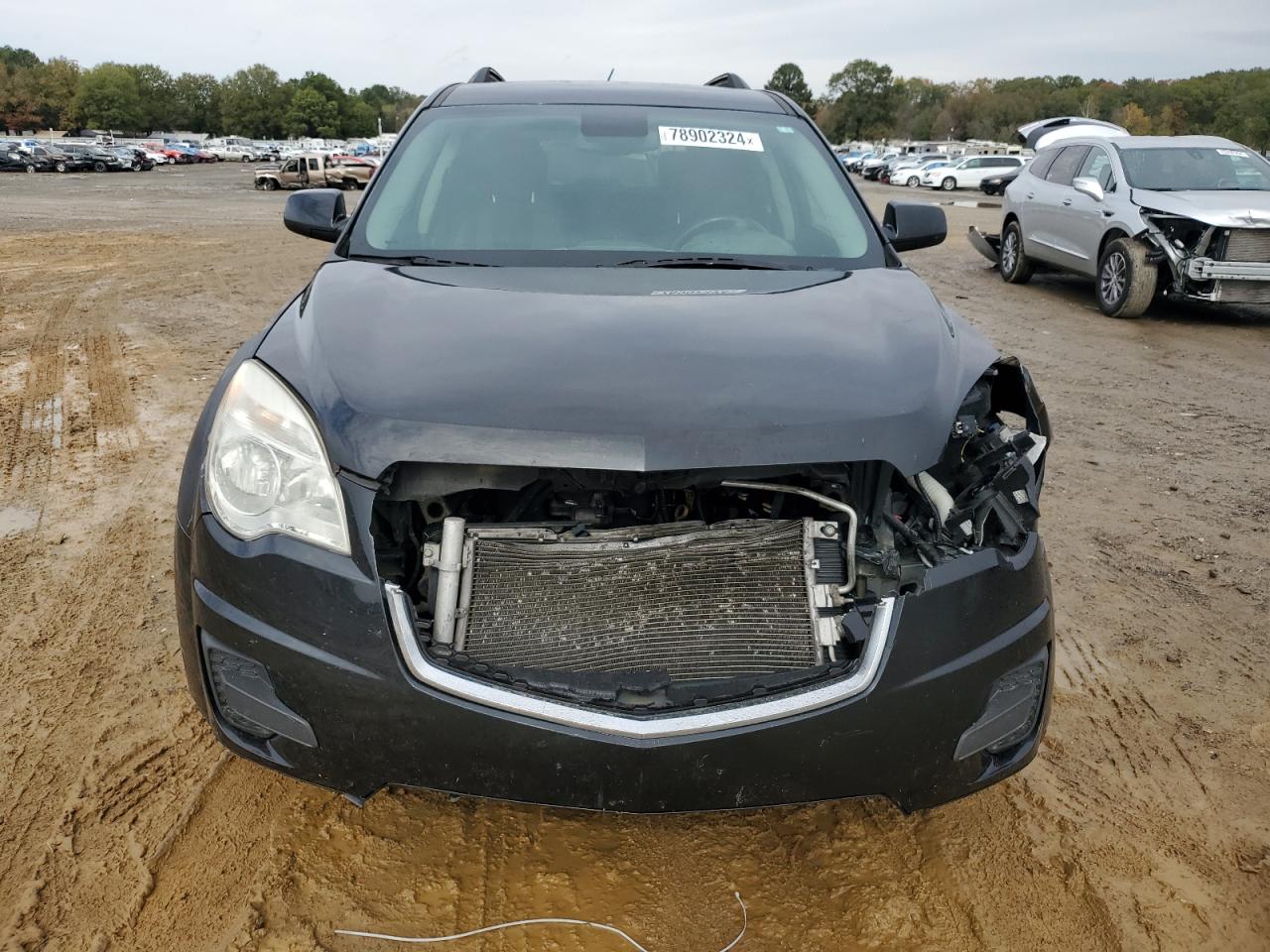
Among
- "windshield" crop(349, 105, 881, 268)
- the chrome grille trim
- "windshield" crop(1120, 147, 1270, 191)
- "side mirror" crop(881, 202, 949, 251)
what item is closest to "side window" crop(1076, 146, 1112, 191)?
"windshield" crop(1120, 147, 1270, 191)

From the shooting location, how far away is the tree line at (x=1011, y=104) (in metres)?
84.4

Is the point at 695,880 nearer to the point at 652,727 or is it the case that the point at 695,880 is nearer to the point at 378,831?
the point at 652,727

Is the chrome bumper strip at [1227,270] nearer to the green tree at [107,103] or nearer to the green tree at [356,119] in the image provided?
the green tree at [107,103]

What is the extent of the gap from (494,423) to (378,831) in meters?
1.05

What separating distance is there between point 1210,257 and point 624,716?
886cm

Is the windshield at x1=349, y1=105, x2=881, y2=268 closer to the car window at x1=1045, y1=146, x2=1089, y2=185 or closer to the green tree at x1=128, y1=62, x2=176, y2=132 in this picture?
the car window at x1=1045, y1=146, x2=1089, y2=185

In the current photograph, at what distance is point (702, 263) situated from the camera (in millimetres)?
2998

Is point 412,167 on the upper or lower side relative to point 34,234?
upper

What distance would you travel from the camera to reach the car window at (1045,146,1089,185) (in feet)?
34.9

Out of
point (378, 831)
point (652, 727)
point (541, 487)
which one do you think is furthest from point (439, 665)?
point (378, 831)

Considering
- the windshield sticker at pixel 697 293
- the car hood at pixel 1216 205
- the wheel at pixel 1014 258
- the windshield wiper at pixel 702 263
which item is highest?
the windshield wiper at pixel 702 263

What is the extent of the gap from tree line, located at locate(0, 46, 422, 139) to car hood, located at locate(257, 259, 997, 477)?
369 feet

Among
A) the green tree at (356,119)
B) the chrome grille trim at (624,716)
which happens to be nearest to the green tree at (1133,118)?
the chrome grille trim at (624,716)

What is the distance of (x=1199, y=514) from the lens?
14.8 feet
